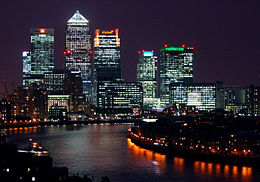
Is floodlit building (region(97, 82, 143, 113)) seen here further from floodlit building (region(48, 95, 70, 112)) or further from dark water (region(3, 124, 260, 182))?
dark water (region(3, 124, 260, 182))

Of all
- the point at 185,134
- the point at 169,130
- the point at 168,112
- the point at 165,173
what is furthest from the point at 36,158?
the point at 168,112

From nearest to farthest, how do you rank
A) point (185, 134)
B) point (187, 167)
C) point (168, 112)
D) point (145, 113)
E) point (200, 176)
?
point (200, 176), point (187, 167), point (185, 134), point (168, 112), point (145, 113)

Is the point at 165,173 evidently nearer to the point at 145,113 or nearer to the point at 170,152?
the point at 170,152

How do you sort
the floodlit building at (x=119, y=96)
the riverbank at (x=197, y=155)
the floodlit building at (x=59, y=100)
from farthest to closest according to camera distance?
the floodlit building at (x=119, y=96) → the floodlit building at (x=59, y=100) → the riverbank at (x=197, y=155)

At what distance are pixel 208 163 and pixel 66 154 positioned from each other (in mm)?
16064

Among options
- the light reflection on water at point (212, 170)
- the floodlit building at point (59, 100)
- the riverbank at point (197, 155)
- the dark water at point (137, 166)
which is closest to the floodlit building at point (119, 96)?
the floodlit building at point (59, 100)

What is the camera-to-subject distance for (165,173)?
Result: 171 ft

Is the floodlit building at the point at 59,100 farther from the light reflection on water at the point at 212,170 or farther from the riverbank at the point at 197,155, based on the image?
the light reflection on water at the point at 212,170

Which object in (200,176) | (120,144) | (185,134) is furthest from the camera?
(120,144)

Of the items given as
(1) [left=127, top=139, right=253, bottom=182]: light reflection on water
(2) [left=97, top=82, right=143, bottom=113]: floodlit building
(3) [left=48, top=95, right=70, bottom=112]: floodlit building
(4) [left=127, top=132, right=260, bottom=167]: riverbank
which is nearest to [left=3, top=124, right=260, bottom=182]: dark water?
(1) [left=127, top=139, right=253, bottom=182]: light reflection on water

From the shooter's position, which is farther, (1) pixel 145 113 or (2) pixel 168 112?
(1) pixel 145 113

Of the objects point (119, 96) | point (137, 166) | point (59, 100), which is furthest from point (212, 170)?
point (119, 96)

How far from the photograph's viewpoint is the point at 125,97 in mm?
197250

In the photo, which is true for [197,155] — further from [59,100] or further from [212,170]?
[59,100]
